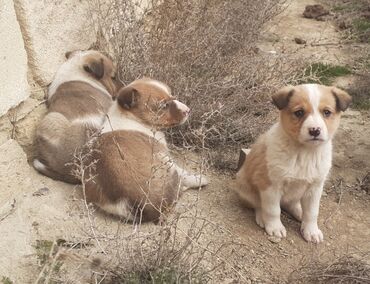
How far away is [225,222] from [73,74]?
6.48 ft

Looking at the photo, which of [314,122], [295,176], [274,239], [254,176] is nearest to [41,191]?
[254,176]

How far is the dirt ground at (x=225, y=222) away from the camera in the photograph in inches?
163

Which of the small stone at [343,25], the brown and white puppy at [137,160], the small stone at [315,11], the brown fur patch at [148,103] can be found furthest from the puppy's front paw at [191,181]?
the small stone at [315,11]

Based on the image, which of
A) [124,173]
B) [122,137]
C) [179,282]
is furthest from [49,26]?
[179,282]

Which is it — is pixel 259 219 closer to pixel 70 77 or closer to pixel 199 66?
pixel 199 66

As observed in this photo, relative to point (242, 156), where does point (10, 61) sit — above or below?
above

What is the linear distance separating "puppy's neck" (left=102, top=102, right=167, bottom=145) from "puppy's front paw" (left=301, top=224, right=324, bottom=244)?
4.68 feet

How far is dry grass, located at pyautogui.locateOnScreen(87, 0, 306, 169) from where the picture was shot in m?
A: 5.66

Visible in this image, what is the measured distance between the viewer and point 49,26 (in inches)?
209

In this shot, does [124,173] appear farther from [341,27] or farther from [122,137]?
[341,27]

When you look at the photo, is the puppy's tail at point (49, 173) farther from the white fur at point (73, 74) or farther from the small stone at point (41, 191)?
the white fur at point (73, 74)

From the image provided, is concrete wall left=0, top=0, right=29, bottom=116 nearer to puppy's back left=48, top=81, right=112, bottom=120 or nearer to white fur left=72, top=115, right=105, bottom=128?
puppy's back left=48, top=81, right=112, bottom=120

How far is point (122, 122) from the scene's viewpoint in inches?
193

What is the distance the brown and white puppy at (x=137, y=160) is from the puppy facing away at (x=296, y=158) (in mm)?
637
